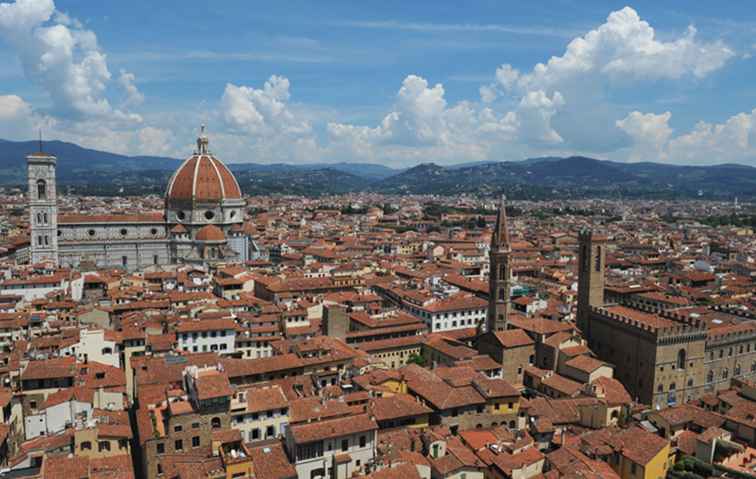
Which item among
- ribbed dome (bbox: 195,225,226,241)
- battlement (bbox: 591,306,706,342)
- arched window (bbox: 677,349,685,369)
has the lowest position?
arched window (bbox: 677,349,685,369)

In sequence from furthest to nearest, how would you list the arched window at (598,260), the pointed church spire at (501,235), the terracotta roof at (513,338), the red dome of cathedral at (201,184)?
the red dome of cathedral at (201,184)
the arched window at (598,260)
the pointed church spire at (501,235)
the terracotta roof at (513,338)

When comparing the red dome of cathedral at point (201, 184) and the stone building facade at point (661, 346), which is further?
the red dome of cathedral at point (201, 184)

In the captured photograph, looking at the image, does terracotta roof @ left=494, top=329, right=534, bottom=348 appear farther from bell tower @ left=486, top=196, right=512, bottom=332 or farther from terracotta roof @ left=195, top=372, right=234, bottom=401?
terracotta roof @ left=195, top=372, right=234, bottom=401

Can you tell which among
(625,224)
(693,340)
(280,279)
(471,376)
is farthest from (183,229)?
(625,224)

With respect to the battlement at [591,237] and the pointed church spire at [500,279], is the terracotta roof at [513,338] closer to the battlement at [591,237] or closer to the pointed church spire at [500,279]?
the pointed church spire at [500,279]

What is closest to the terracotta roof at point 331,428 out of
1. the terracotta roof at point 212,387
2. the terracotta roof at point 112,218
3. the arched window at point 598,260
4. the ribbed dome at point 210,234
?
the terracotta roof at point 212,387

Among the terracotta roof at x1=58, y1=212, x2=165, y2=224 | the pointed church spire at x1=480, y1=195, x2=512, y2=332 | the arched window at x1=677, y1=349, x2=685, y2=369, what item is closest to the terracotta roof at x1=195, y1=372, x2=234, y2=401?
the pointed church spire at x1=480, y1=195, x2=512, y2=332

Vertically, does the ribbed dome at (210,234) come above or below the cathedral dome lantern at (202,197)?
below
